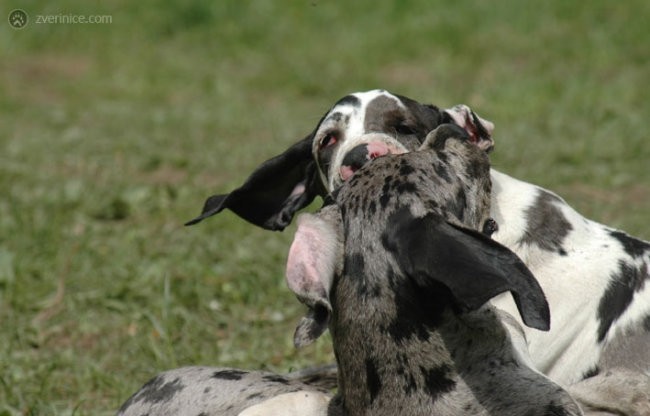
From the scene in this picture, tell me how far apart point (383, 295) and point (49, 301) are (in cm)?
389

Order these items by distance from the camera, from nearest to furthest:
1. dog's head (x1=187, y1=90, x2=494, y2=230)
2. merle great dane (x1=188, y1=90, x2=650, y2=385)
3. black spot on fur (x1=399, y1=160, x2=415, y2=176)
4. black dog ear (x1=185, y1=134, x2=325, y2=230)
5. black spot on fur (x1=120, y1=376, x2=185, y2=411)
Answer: black spot on fur (x1=399, y1=160, x2=415, y2=176)
black spot on fur (x1=120, y1=376, x2=185, y2=411)
merle great dane (x1=188, y1=90, x2=650, y2=385)
dog's head (x1=187, y1=90, x2=494, y2=230)
black dog ear (x1=185, y1=134, x2=325, y2=230)

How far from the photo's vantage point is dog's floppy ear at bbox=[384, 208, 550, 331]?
359 cm

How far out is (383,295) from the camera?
406 cm

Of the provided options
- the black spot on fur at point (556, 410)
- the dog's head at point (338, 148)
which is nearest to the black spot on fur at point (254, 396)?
the dog's head at point (338, 148)

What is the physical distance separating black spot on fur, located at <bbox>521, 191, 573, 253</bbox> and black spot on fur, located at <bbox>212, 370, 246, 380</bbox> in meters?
1.27

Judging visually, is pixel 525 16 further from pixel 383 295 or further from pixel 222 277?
pixel 383 295

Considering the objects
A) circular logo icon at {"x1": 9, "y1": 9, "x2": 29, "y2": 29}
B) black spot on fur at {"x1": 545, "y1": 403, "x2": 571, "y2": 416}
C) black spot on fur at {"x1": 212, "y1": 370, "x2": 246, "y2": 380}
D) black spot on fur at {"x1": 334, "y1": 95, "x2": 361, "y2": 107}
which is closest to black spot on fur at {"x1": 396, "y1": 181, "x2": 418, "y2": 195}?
black spot on fur at {"x1": 545, "y1": 403, "x2": 571, "y2": 416}

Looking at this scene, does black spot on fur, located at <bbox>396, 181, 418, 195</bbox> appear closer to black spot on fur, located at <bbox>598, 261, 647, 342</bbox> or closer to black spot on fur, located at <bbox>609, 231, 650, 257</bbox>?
black spot on fur, located at <bbox>598, 261, 647, 342</bbox>

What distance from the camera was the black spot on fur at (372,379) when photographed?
4.10 meters

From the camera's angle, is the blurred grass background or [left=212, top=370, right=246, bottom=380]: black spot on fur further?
the blurred grass background

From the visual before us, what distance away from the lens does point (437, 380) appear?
13.5 feet

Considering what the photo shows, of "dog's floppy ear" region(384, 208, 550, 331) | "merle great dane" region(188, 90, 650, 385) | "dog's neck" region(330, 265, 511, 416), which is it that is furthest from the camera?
"merle great dane" region(188, 90, 650, 385)

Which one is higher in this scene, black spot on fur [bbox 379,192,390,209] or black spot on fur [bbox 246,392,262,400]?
black spot on fur [bbox 379,192,390,209]

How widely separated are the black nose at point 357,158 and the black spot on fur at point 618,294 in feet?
3.74
